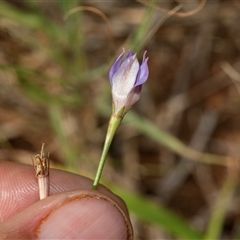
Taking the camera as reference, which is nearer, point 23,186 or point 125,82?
point 125,82

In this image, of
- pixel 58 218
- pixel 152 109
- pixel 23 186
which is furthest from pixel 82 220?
pixel 152 109

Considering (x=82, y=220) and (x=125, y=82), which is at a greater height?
(x=125, y=82)

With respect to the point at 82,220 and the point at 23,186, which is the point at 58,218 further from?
the point at 23,186

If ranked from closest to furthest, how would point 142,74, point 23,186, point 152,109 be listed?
point 142,74
point 23,186
point 152,109

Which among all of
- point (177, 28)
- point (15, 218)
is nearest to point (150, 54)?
point (177, 28)

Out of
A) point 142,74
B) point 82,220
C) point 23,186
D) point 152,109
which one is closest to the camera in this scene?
point 142,74

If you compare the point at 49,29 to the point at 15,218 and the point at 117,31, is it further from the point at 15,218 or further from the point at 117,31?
the point at 15,218

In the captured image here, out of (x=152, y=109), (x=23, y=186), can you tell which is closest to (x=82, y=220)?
(x=23, y=186)
